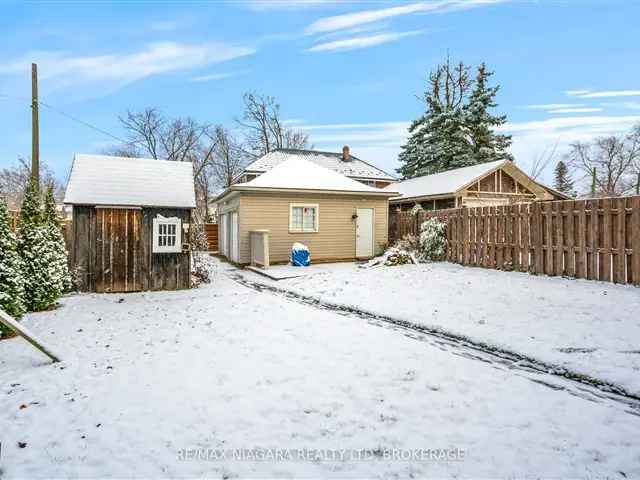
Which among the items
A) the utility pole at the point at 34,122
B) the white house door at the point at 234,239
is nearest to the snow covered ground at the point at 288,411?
the white house door at the point at 234,239

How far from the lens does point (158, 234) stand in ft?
32.7

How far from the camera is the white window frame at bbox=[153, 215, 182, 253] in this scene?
9922 mm

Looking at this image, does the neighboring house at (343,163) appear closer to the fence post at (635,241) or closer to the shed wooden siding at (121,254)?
the shed wooden siding at (121,254)

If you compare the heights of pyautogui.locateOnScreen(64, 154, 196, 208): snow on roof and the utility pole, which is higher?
the utility pole

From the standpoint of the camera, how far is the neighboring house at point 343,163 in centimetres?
2516

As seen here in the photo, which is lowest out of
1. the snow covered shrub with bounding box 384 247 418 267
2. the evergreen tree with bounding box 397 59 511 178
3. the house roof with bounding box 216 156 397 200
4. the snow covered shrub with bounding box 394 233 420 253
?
the snow covered shrub with bounding box 384 247 418 267

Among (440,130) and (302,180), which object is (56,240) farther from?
(440,130)

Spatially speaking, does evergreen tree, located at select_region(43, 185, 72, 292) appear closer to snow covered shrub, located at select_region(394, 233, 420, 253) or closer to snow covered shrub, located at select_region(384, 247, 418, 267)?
snow covered shrub, located at select_region(384, 247, 418, 267)

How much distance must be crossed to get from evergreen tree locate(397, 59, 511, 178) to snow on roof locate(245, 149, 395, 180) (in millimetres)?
7058

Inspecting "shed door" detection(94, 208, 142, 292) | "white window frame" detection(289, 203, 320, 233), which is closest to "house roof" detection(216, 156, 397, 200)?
"white window frame" detection(289, 203, 320, 233)

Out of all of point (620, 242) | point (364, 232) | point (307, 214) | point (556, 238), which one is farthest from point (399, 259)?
point (620, 242)

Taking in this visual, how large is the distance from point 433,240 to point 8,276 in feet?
36.4

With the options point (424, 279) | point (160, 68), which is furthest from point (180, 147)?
point (424, 279)

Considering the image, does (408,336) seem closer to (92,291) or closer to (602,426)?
(602,426)
